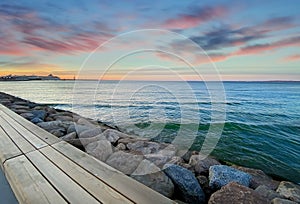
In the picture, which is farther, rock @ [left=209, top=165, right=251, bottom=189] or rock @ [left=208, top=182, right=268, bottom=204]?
rock @ [left=209, top=165, right=251, bottom=189]

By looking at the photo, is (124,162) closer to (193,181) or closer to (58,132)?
(193,181)

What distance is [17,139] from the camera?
9.17ft

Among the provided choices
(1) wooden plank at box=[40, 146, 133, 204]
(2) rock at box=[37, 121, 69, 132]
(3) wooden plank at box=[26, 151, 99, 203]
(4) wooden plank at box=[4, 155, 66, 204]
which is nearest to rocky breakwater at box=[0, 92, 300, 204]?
(1) wooden plank at box=[40, 146, 133, 204]

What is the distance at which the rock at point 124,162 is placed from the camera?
2.55 meters

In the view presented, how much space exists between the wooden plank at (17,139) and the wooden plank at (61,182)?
35cm

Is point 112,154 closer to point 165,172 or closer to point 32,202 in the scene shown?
point 165,172

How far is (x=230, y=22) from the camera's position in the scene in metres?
10.1

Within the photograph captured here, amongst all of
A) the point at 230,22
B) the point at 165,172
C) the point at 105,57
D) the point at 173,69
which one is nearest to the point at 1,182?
the point at 165,172

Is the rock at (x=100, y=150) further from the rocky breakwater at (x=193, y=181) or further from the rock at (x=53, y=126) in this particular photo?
the rock at (x=53, y=126)

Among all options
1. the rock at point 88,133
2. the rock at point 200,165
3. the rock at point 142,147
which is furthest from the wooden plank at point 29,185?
the rock at point 200,165

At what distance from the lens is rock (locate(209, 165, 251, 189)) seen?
2.56 meters

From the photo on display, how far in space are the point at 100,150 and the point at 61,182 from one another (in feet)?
4.53

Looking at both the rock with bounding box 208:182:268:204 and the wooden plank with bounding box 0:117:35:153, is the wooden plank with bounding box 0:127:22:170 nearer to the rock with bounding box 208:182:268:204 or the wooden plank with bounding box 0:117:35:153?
the wooden plank with bounding box 0:117:35:153

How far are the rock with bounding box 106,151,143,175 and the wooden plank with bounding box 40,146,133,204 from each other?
764mm
